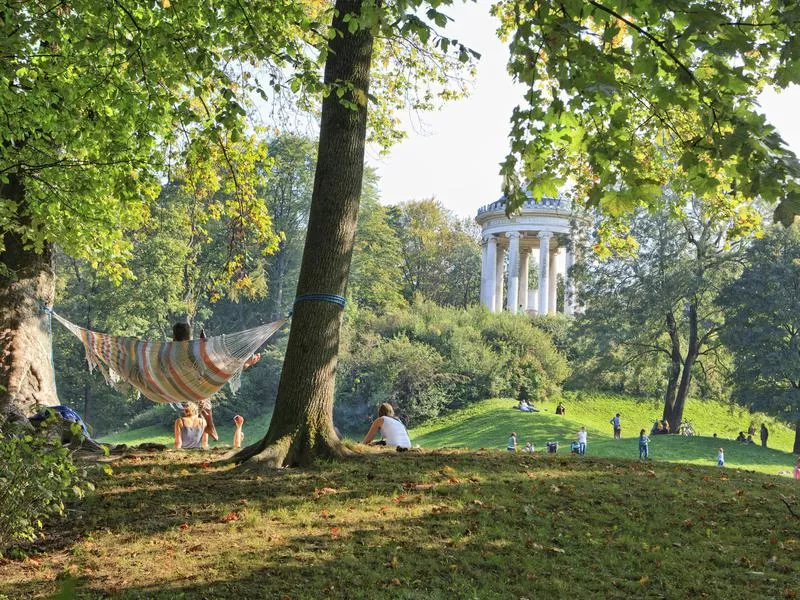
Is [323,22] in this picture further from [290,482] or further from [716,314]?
[716,314]

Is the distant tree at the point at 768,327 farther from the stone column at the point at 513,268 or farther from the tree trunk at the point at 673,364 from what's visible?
the stone column at the point at 513,268

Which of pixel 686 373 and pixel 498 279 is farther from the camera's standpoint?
pixel 498 279

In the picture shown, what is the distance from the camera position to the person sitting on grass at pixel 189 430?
11102 mm

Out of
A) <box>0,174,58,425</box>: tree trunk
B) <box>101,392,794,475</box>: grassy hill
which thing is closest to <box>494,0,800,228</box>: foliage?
<box>0,174,58,425</box>: tree trunk

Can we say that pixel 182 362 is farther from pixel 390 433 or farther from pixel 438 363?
pixel 438 363

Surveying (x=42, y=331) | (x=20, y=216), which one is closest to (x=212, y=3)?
(x=20, y=216)

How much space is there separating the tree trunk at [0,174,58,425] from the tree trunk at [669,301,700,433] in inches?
987

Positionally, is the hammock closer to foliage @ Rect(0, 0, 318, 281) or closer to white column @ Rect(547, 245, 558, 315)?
foliage @ Rect(0, 0, 318, 281)

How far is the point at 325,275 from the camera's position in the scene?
6.82 m

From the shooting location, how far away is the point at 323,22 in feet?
29.4

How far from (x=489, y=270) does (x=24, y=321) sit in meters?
40.0

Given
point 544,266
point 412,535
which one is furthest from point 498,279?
point 412,535

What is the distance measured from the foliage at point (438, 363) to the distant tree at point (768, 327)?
9.40m

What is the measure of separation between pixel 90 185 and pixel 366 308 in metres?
35.6
